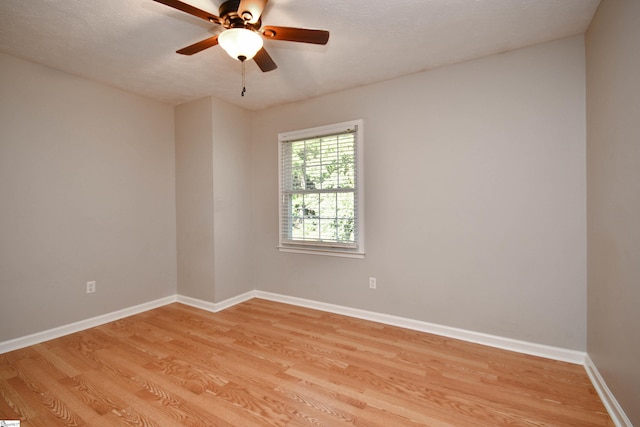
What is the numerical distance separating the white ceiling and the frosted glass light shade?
0.99 feet

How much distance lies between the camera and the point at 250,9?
1.75 m

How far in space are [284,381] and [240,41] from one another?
2255 mm

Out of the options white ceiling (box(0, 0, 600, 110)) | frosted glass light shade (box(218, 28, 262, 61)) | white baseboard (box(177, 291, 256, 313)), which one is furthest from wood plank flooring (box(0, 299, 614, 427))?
white ceiling (box(0, 0, 600, 110))

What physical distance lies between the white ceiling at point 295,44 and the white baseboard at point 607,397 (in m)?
2.43

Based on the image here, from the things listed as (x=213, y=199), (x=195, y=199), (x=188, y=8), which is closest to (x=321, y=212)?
(x=213, y=199)

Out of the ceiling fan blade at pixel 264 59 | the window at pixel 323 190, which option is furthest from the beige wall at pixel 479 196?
the ceiling fan blade at pixel 264 59

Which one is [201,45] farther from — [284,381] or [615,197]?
[615,197]

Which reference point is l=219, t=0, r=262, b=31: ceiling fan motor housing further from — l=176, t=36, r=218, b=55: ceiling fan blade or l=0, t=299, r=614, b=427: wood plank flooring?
l=0, t=299, r=614, b=427: wood plank flooring

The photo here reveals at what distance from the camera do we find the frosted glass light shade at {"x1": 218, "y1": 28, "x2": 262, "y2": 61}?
70.1 inches

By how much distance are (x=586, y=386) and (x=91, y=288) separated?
4.31 metres

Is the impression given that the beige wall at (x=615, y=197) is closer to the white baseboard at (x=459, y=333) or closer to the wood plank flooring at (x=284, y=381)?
the white baseboard at (x=459, y=333)

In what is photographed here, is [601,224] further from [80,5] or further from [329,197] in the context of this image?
[80,5]

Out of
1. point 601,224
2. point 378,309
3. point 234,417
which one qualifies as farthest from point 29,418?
point 601,224

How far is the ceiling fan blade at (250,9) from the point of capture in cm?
170
